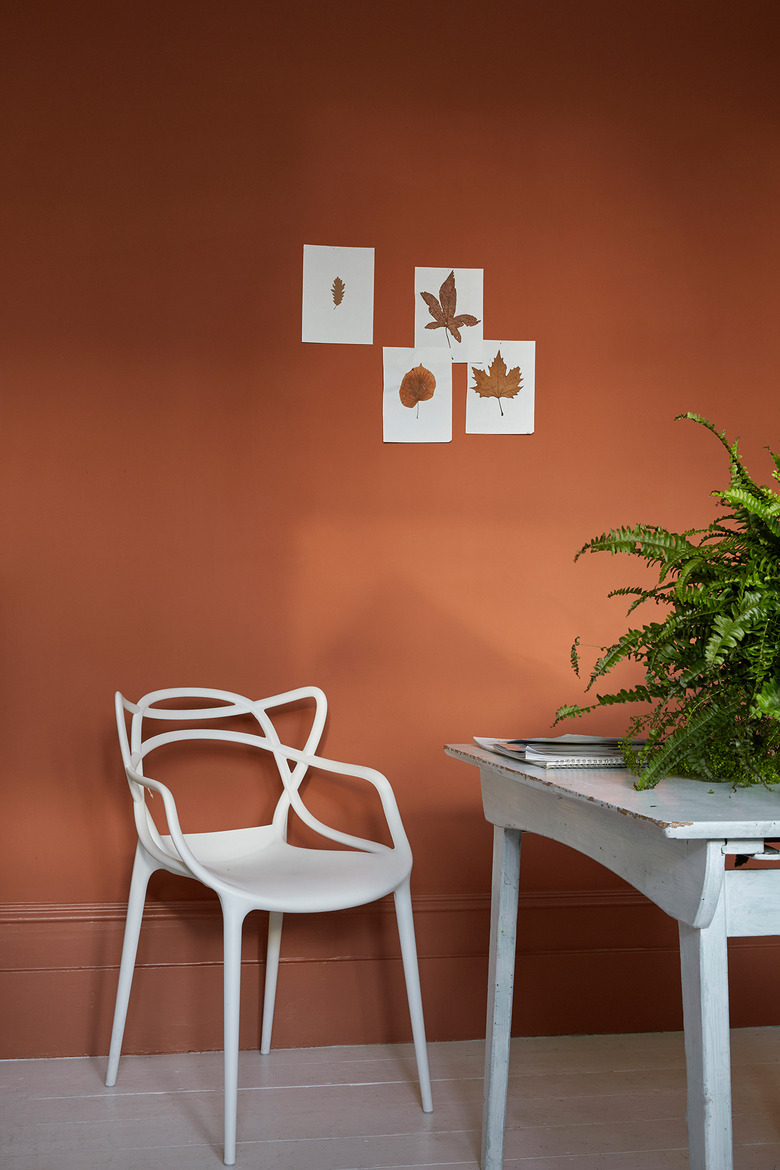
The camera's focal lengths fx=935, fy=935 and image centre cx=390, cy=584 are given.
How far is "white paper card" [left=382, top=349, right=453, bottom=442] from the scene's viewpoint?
220 centimetres

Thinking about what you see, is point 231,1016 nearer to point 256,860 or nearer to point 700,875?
point 256,860

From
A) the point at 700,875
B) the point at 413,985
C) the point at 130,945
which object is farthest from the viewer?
the point at 130,945

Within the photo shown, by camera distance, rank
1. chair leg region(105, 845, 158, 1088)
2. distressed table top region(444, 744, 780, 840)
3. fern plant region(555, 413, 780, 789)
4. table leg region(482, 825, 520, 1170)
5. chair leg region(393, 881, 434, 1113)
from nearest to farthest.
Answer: distressed table top region(444, 744, 780, 840) → fern plant region(555, 413, 780, 789) → table leg region(482, 825, 520, 1170) → chair leg region(393, 881, 434, 1113) → chair leg region(105, 845, 158, 1088)

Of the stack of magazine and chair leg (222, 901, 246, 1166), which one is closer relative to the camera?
the stack of magazine

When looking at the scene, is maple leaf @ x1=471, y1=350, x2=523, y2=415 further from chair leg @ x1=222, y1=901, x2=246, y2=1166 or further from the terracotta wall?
chair leg @ x1=222, y1=901, x2=246, y2=1166

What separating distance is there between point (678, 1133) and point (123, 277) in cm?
209

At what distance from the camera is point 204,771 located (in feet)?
6.98

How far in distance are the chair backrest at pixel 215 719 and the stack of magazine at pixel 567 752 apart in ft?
2.52

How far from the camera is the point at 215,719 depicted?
2160mm

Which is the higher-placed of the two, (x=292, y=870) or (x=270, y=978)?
(x=292, y=870)

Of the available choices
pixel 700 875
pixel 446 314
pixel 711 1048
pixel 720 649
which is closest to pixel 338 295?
pixel 446 314

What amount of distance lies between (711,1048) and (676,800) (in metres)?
0.24

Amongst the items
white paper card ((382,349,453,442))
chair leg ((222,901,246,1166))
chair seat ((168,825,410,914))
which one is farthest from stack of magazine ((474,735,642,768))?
white paper card ((382,349,453,442))

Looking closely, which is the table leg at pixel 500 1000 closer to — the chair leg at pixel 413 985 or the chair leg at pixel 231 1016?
the chair leg at pixel 413 985
